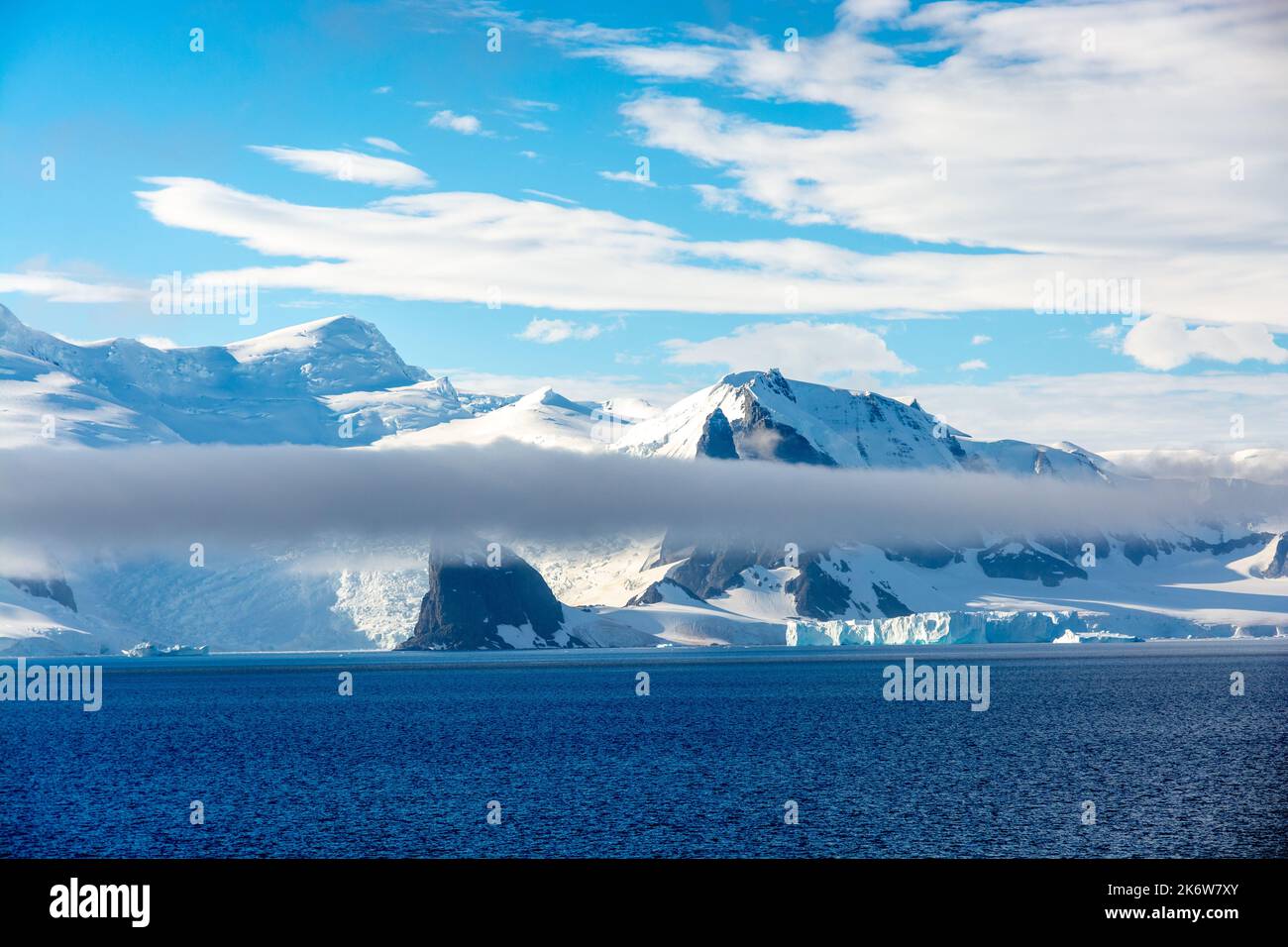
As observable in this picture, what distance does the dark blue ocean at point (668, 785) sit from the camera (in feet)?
243

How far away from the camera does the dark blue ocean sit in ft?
243

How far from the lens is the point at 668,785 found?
9700cm
